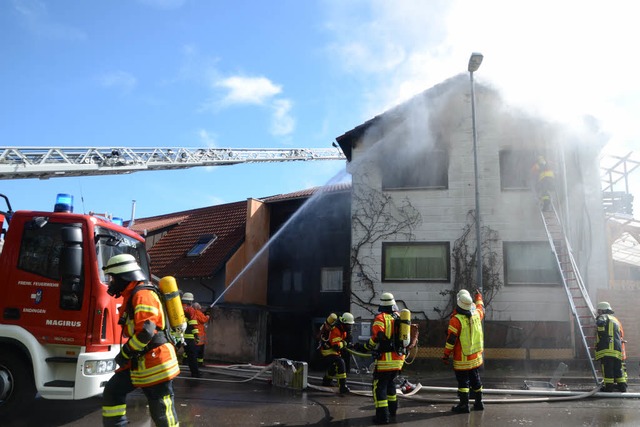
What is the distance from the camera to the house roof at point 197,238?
16688mm

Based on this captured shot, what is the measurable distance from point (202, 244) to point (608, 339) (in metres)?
13.4

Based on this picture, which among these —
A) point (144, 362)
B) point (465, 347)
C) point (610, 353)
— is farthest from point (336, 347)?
point (144, 362)

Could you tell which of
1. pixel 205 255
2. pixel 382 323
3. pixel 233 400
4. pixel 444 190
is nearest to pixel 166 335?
pixel 382 323

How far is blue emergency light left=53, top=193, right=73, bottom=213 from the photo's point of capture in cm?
629

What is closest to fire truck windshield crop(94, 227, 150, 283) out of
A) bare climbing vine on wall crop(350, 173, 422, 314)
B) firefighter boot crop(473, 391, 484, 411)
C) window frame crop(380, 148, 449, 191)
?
firefighter boot crop(473, 391, 484, 411)

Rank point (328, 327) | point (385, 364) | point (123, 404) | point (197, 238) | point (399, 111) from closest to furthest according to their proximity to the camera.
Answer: point (123, 404), point (385, 364), point (328, 327), point (399, 111), point (197, 238)

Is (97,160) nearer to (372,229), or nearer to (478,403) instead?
(372,229)

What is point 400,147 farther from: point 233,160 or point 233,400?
point 233,160

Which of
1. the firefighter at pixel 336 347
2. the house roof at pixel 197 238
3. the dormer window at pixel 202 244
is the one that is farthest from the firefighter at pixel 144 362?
the dormer window at pixel 202 244

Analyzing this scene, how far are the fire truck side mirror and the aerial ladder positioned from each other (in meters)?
6.94

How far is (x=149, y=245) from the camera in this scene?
66.7 ft

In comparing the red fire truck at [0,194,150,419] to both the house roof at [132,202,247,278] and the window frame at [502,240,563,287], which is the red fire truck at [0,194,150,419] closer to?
the house roof at [132,202,247,278]

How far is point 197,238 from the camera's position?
18906mm

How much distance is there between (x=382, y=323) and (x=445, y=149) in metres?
8.41
